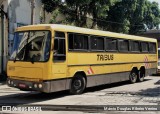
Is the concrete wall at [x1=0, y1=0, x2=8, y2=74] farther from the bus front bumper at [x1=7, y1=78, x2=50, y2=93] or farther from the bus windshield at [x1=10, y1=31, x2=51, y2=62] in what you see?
the bus front bumper at [x1=7, y1=78, x2=50, y2=93]

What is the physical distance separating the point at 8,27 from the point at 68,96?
1172cm

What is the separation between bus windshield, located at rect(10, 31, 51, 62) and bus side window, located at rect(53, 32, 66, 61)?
368 millimetres

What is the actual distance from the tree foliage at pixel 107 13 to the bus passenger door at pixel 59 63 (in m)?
13.8

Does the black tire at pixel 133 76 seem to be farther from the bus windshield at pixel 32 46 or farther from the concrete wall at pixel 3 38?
the concrete wall at pixel 3 38

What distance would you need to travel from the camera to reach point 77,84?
14.6 m

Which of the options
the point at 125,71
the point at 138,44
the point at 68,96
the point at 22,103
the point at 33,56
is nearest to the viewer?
the point at 22,103

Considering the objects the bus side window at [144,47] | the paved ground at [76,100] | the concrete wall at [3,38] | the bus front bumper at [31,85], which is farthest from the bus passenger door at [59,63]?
the concrete wall at [3,38]

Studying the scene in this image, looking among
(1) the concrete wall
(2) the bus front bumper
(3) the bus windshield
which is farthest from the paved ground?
(1) the concrete wall

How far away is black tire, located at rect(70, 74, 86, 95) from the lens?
47.1ft

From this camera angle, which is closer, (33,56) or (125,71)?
(33,56)

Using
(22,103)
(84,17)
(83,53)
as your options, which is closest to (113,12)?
(84,17)

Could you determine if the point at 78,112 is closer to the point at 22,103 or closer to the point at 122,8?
the point at 22,103

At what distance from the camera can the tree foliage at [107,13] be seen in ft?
93.8

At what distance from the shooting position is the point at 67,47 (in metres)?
13.9
